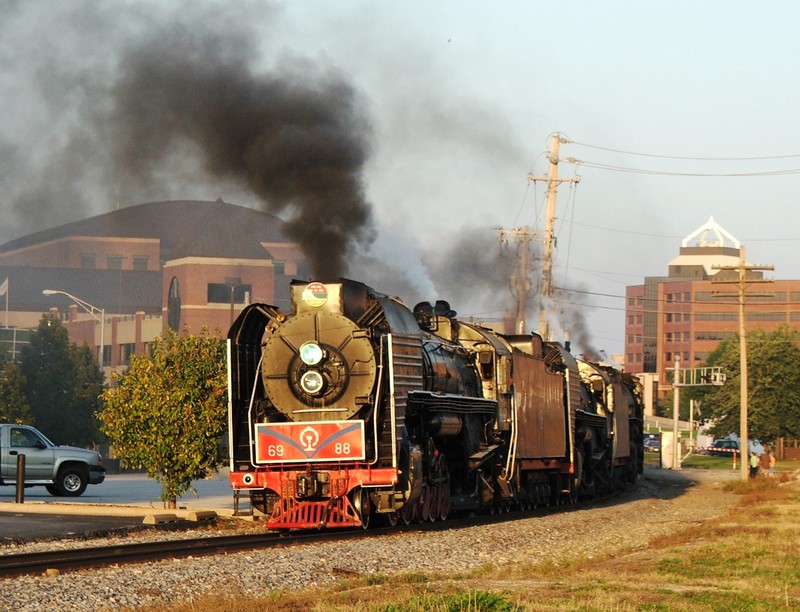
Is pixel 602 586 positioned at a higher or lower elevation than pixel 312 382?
lower

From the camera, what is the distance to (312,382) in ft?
67.3

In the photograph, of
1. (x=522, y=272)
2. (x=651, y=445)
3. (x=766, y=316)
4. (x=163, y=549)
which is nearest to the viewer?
(x=163, y=549)

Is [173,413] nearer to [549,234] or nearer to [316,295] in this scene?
[316,295]

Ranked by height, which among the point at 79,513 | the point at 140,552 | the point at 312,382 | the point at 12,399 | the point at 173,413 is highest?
the point at 312,382

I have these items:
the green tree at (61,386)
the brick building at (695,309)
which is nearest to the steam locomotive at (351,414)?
the green tree at (61,386)

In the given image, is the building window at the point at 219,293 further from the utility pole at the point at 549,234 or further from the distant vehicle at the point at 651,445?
the utility pole at the point at 549,234

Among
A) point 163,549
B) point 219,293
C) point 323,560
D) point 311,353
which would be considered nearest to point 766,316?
point 219,293

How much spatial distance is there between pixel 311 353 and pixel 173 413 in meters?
5.92

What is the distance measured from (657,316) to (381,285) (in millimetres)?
144249

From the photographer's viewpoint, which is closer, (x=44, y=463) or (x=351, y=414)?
(x=351, y=414)

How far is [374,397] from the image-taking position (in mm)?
20344

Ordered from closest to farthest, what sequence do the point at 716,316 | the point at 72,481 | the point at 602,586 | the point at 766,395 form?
1. the point at 602,586
2. the point at 72,481
3. the point at 766,395
4. the point at 716,316

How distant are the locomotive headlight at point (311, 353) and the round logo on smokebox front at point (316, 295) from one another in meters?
0.76

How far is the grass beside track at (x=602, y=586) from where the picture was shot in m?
11.6
